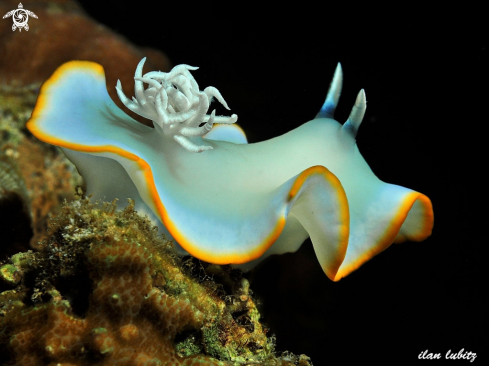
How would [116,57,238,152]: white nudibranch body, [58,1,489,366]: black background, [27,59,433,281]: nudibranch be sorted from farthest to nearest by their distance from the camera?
[58,1,489,366]: black background → [116,57,238,152]: white nudibranch body → [27,59,433,281]: nudibranch

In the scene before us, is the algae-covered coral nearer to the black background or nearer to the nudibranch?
the nudibranch

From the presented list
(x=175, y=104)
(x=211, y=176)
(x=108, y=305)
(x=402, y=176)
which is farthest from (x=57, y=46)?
(x=402, y=176)

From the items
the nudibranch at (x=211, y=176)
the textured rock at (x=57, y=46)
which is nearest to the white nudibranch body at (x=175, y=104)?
the nudibranch at (x=211, y=176)

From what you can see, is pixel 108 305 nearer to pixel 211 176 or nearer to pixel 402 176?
A: pixel 211 176

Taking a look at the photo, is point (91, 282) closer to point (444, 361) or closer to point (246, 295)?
point (246, 295)

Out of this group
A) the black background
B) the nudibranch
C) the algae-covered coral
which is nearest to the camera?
the algae-covered coral

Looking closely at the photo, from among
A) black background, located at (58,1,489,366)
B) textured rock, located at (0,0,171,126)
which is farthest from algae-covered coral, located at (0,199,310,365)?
textured rock, located at (0,0,171,126)
